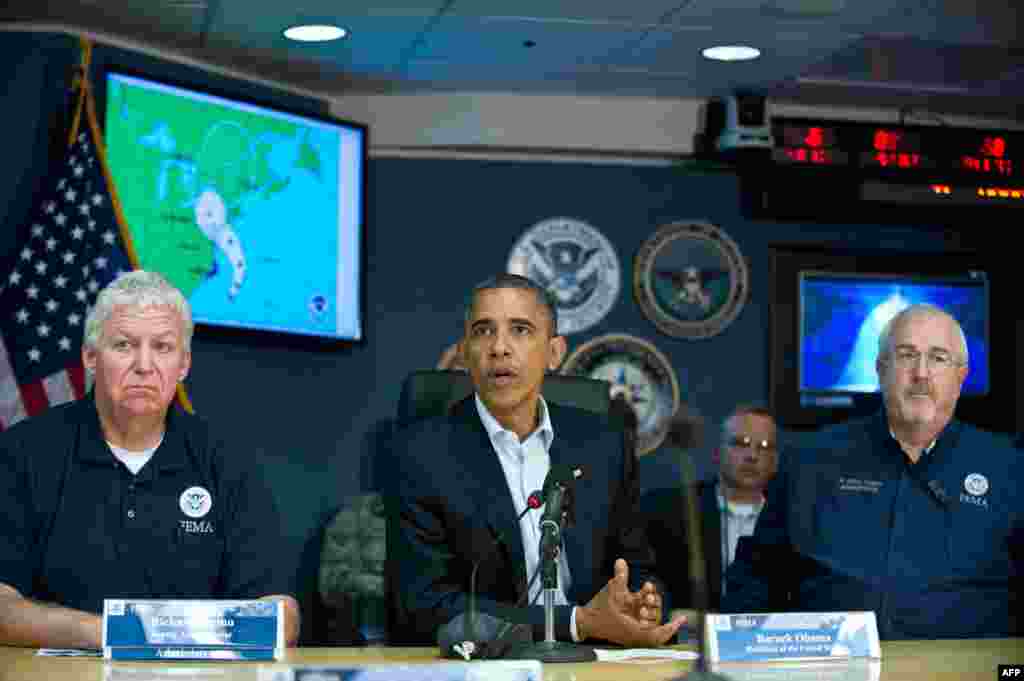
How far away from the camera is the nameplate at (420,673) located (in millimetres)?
→ 1974

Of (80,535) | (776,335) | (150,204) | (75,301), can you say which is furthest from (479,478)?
(776,335)

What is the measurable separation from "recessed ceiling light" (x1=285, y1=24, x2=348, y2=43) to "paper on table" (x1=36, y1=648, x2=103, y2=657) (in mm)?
3199

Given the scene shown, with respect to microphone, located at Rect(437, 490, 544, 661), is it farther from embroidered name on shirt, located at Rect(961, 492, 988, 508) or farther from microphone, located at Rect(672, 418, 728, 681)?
embroidered name on shirt, located at Rect(961, 492, 988, 508)

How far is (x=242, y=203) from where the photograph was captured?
5781 mm

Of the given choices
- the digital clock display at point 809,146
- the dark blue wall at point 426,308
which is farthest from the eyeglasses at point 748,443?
the digital clock display at point 809,146

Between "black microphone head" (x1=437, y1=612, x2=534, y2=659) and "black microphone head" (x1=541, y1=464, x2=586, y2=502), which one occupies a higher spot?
"black microphone head" (x1=541, y1=464, x2=586, y2=502)

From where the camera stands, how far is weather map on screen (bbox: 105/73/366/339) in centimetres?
540

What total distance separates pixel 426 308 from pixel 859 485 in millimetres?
3492

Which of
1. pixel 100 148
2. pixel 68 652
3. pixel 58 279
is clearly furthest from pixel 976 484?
pixel 100 148

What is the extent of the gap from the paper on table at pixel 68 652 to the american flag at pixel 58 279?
2.40 meters

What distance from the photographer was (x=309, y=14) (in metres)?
5.21

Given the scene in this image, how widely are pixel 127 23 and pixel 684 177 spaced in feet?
8.54

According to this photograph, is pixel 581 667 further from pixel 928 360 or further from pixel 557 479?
pixel 928 360

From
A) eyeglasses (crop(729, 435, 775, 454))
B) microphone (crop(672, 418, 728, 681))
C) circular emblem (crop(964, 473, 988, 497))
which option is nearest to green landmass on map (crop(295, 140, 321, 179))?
eyeglasses (crop(729, 435, 775, 454))
